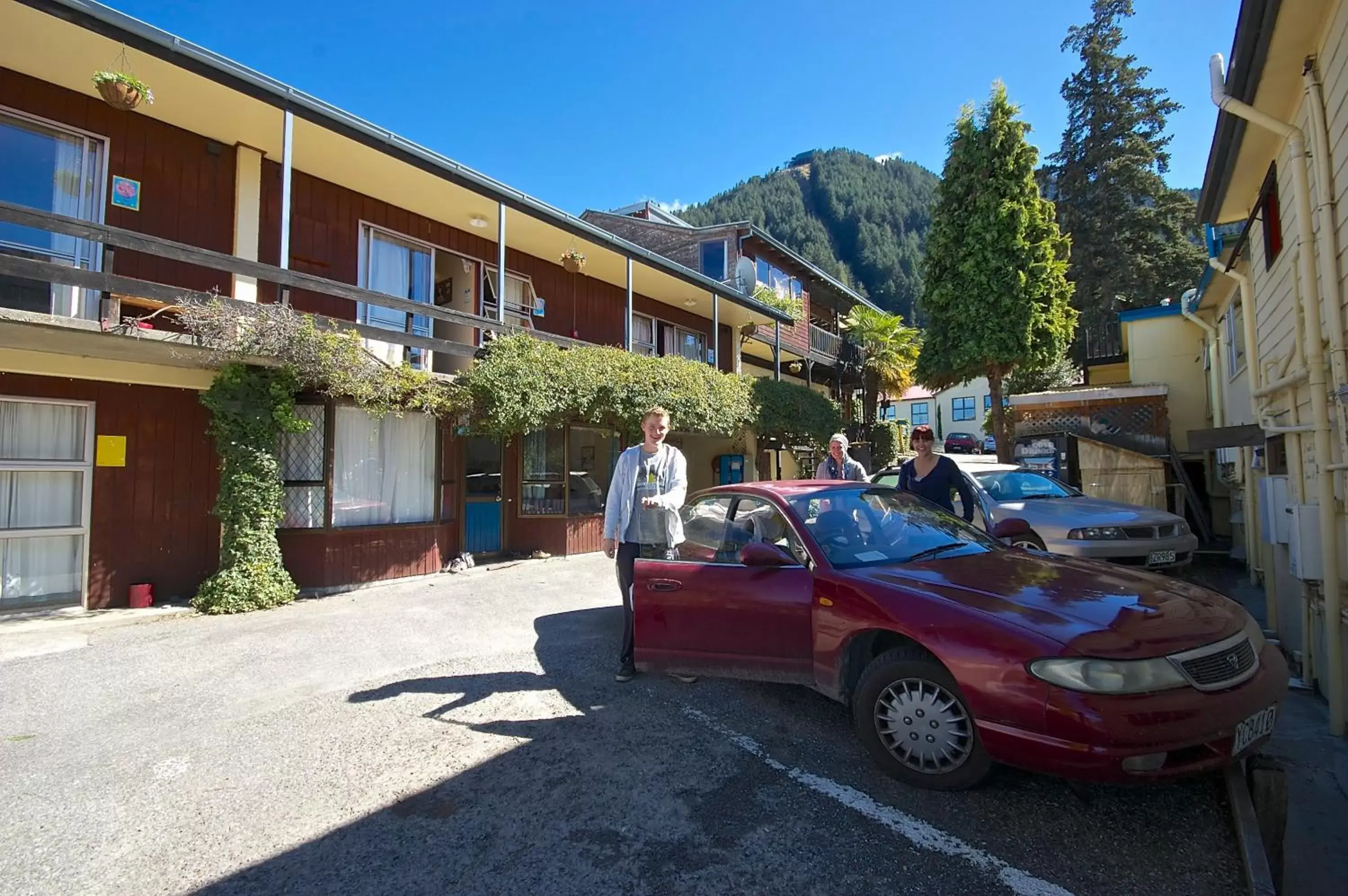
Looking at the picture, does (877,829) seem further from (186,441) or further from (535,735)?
(186,441)

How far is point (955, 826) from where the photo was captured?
258 cm

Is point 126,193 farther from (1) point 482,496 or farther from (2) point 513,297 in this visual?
(2) point 513,297

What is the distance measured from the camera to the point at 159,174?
7711 mm

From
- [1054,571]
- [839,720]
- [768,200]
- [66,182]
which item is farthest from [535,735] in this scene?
[768,200]

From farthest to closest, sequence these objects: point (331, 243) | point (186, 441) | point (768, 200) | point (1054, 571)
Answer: point (768, 200) → point (331, 243) → point (186, 441) → point (1054, 571)

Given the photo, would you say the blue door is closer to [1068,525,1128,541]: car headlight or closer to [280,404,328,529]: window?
[280,404,328,529]: window

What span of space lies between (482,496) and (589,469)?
7.10ft

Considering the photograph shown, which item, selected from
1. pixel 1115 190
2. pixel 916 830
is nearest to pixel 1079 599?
pixel 916 830

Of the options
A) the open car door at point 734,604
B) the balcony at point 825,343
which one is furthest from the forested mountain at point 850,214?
the open car door at point 734,604

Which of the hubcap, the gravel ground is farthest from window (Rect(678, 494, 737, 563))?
the hubcap

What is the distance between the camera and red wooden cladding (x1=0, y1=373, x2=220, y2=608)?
23.4ft

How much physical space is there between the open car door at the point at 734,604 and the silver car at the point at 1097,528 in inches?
126

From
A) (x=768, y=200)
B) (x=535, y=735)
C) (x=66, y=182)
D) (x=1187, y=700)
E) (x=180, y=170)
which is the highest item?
(x=768, y=200)

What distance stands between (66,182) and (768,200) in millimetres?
81619
